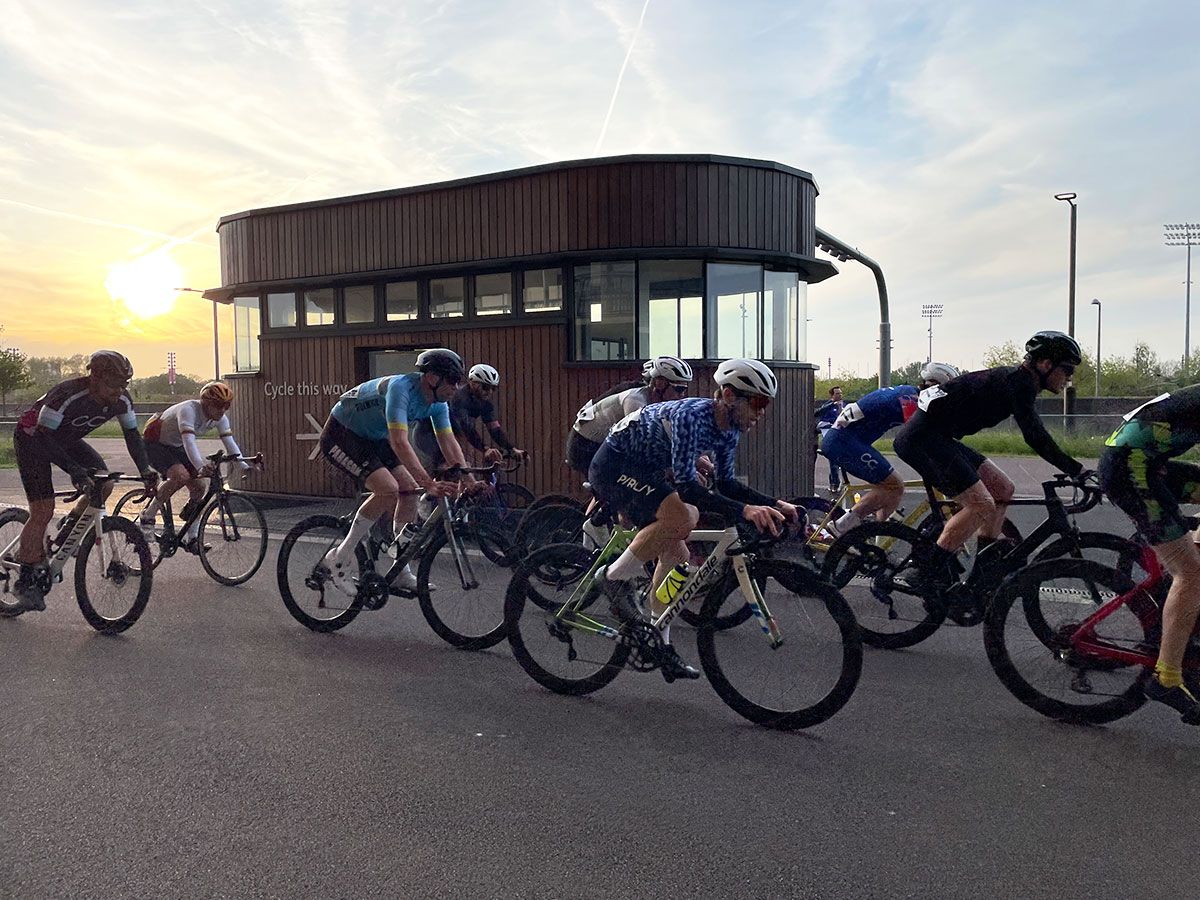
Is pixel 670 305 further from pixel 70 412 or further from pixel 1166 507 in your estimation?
pixel 1166 507

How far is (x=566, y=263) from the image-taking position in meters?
12.2

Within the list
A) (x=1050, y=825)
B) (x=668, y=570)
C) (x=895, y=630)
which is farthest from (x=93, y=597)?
(x=1050, y=825)

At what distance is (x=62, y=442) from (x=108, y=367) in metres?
0.65

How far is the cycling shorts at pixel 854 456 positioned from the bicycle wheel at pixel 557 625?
2754 mm

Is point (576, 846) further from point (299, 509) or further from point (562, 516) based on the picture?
point (299, 509)

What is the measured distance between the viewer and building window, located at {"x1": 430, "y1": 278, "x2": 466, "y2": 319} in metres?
13.1

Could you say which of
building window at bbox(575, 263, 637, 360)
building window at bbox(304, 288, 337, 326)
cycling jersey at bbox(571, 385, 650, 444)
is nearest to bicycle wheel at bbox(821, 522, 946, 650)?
cycling jersey at bbox(571, 385, 650, 444)

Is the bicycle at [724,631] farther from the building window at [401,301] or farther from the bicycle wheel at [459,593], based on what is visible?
the building window at [401,301]

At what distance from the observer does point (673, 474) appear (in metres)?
4.47

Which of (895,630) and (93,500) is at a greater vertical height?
(93,500)

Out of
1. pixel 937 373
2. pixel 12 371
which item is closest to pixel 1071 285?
pixel 937 373

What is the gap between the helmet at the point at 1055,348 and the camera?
5.11 m

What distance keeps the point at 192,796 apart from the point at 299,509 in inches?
368

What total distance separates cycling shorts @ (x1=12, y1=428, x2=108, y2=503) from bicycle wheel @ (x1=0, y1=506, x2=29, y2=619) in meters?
0.32
